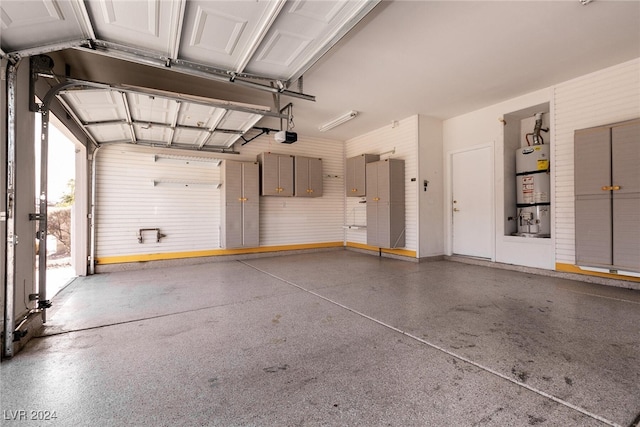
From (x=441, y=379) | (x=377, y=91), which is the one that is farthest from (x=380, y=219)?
(x=441, y=379)

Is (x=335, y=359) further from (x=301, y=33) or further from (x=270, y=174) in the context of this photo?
(x=270, y=174)

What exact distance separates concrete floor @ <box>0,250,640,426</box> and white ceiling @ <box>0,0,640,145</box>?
255 cm

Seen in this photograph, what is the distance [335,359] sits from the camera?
225cm

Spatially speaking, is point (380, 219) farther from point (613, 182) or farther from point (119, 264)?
point (119, 264)

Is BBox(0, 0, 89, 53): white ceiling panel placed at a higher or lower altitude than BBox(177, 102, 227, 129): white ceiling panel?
lower

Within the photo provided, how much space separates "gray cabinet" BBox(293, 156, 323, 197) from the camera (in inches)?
297

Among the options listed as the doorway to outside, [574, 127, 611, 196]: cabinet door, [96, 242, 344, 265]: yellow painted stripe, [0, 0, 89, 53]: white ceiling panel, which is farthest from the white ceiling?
[96, 242, 344, 265]: yellow painted stripe

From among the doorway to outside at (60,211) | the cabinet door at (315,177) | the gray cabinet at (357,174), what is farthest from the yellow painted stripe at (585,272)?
the doorway to outside at (60,211)

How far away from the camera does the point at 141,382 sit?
1.96 metres

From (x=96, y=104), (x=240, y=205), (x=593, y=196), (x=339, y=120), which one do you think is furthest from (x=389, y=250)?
(x=96, y=104)

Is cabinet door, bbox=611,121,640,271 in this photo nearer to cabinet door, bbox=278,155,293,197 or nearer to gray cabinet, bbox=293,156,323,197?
gray cabinet, bbox=293,156,323,197

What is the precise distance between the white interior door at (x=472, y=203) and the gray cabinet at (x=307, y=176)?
3386 mm

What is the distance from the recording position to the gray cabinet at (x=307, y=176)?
7.55m

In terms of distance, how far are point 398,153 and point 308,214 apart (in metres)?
2.97
